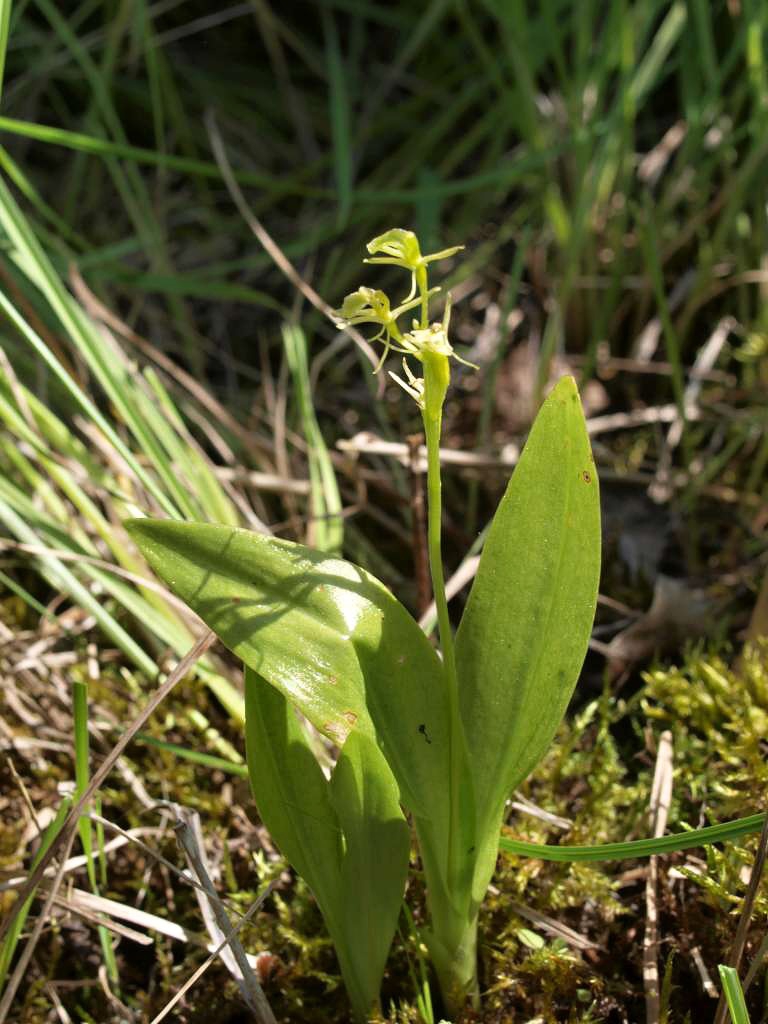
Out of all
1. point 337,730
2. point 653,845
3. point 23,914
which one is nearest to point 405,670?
point 337,730

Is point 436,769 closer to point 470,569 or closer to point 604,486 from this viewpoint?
point 470,569

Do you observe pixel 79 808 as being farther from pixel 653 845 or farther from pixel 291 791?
pixel 653 845

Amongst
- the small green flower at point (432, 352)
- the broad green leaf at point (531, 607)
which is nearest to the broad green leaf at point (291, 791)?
the broad green leaf at point (531, 607)

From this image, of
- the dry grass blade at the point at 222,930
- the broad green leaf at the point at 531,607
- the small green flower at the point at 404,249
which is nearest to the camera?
the small green flower at the point at 404,249

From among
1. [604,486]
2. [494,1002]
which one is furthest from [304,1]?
[494,1002]

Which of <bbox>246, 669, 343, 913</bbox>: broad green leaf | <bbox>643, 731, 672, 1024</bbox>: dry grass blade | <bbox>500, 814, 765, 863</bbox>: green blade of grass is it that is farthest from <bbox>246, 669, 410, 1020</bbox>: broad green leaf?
<bbox>643, 731, 672, 1024</bbox>: dry grass blade

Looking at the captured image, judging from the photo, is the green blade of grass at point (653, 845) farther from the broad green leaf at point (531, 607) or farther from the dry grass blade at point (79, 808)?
the dry grass blade at point (79, 808)
